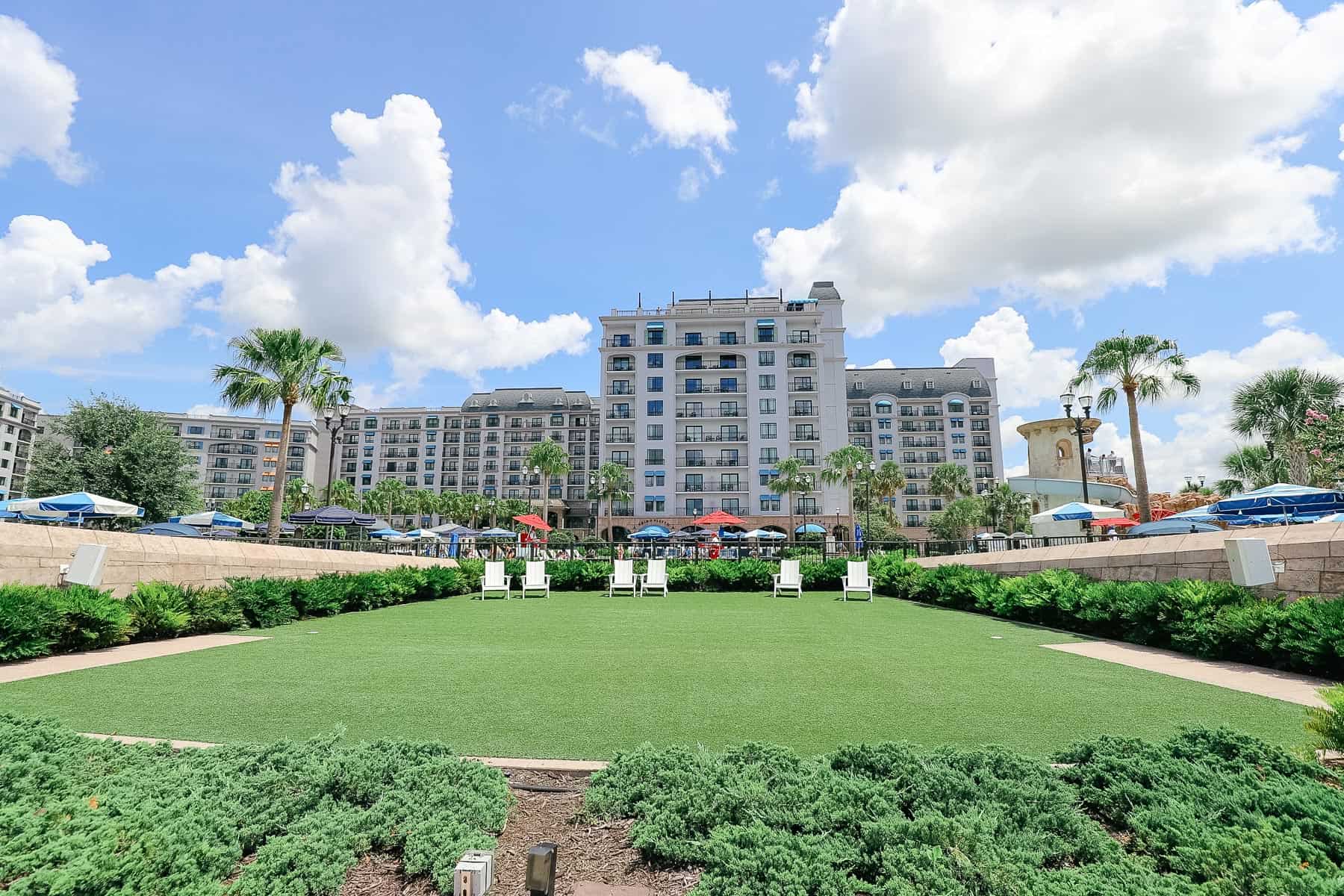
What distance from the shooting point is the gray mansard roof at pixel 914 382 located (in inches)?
3981

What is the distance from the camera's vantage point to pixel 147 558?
33.9 feet

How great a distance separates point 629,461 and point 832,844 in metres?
60.1

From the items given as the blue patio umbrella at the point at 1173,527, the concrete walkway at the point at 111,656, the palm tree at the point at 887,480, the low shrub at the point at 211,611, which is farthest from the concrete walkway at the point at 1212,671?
the palm tree at the point at 887,480

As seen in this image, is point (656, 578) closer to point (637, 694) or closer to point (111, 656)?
point (111, 656)

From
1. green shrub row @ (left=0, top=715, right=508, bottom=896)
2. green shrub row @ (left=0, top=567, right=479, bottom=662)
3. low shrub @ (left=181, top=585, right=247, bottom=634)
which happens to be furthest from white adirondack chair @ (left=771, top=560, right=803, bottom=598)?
green shrub row @ (left=0, top=715, right=508, bottom=896)

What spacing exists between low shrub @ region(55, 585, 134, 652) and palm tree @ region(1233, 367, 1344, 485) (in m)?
30.1

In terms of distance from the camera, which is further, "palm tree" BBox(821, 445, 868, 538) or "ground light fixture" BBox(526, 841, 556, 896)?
"palm tree" BBox(821, 445, 868, 538)

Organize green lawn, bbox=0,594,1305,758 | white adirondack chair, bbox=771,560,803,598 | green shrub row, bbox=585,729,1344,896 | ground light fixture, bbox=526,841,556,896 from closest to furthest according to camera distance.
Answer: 1. ground light fixture, bbox=526,841,556,896
2. green shrub row, bbox=585,729,1344,896
3. green lawn, bbox=0,594,1305,758
4. white adirondack chair, bbox=771,560,803,598

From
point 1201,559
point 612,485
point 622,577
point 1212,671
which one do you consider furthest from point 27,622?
point 612,485

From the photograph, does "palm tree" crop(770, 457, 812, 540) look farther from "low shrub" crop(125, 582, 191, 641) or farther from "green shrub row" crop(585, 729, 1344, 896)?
"green shrub row" crop(585, 729, 1344, 896)

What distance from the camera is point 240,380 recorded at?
762 inches

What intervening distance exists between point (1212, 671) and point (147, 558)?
13.8 meters

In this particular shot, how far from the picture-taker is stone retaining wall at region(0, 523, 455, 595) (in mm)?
8609

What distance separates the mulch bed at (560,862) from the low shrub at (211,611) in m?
8.86
